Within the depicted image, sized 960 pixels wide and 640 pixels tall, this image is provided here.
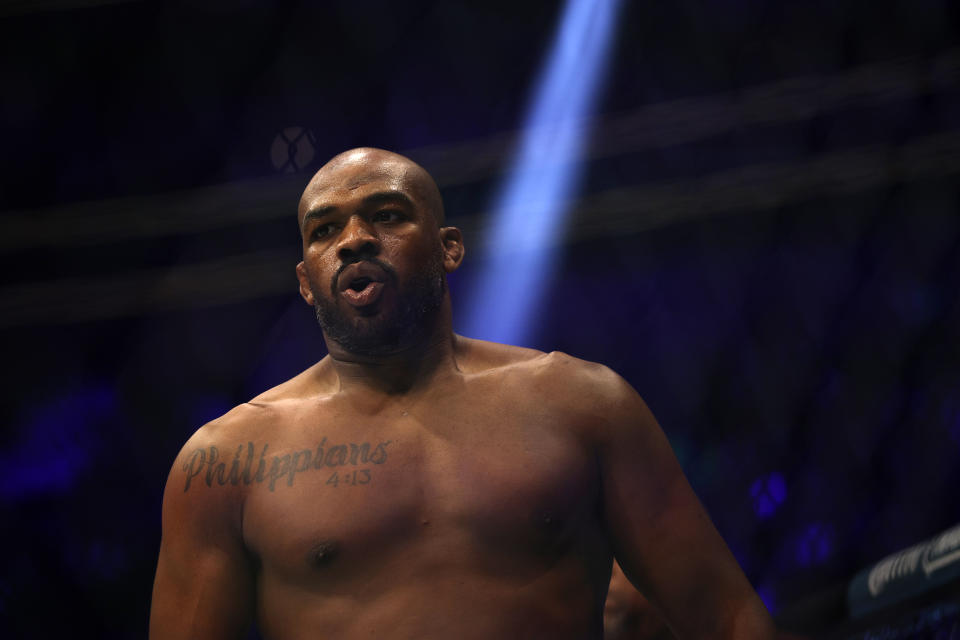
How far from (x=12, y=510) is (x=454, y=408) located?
64cm

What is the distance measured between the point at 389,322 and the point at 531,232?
482 millimetres

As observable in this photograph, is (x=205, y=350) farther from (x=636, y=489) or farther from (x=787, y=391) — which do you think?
(x=787, y=391)

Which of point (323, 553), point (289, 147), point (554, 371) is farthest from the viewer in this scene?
point (289, 147)

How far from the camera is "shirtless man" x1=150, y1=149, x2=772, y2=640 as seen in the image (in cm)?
85

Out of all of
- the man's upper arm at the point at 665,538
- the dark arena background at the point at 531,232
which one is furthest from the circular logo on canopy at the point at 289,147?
the man's upper arm at the point at 665,538

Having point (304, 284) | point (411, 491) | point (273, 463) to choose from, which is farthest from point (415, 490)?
point (304, 284)

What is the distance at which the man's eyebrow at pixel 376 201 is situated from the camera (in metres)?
0.94

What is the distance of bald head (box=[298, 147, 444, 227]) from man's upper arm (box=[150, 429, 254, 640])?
29 centimetres

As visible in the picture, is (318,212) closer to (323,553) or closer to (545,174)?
(323,553)

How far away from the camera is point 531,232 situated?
4.50 ft

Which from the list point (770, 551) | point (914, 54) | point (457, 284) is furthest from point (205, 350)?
point (914, 54)

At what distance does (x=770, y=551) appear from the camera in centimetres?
148

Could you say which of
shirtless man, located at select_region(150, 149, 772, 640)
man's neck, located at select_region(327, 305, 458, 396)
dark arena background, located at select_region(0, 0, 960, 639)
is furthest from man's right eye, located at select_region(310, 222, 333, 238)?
dark arena background, located at select_region(0, 0, 960, 639)

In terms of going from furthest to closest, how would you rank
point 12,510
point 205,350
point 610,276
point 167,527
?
point 610,276 → point 205,350 → point 12,510 → point 167,527
